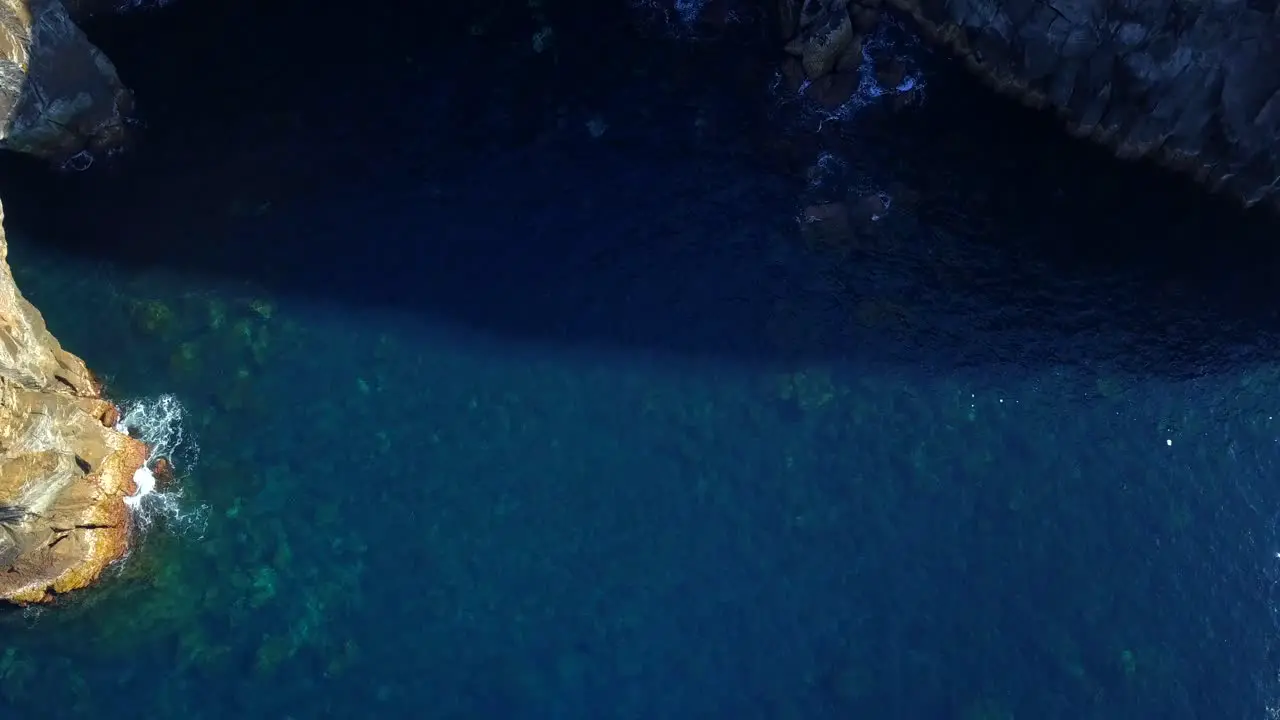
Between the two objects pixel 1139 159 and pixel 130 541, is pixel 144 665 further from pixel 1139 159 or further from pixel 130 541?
pixel 1139 159

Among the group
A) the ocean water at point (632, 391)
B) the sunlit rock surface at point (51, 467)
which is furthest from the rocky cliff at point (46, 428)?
the ocean water at point (632, 391)

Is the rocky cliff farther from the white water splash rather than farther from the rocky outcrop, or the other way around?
the rocky outcrop

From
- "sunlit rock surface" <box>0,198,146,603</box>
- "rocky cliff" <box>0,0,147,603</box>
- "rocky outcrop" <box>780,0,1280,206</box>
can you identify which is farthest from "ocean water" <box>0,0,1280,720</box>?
"rocky outcrop" <box>780,0,1280,206</box>

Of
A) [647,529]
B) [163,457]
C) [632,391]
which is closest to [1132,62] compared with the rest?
[632,391]

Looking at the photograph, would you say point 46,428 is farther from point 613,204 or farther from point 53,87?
point 613,204

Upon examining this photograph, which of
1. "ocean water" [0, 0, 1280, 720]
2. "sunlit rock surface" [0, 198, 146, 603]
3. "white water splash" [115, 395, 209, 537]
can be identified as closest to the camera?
"sunlit rock surface" [0, 198, 146, 603]

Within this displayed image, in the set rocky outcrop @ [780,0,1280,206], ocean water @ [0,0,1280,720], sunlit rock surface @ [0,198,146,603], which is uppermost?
rocky outcrop @ [780,0,1280,206]

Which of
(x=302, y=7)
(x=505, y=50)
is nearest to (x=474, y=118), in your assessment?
(x=505, y=50)
